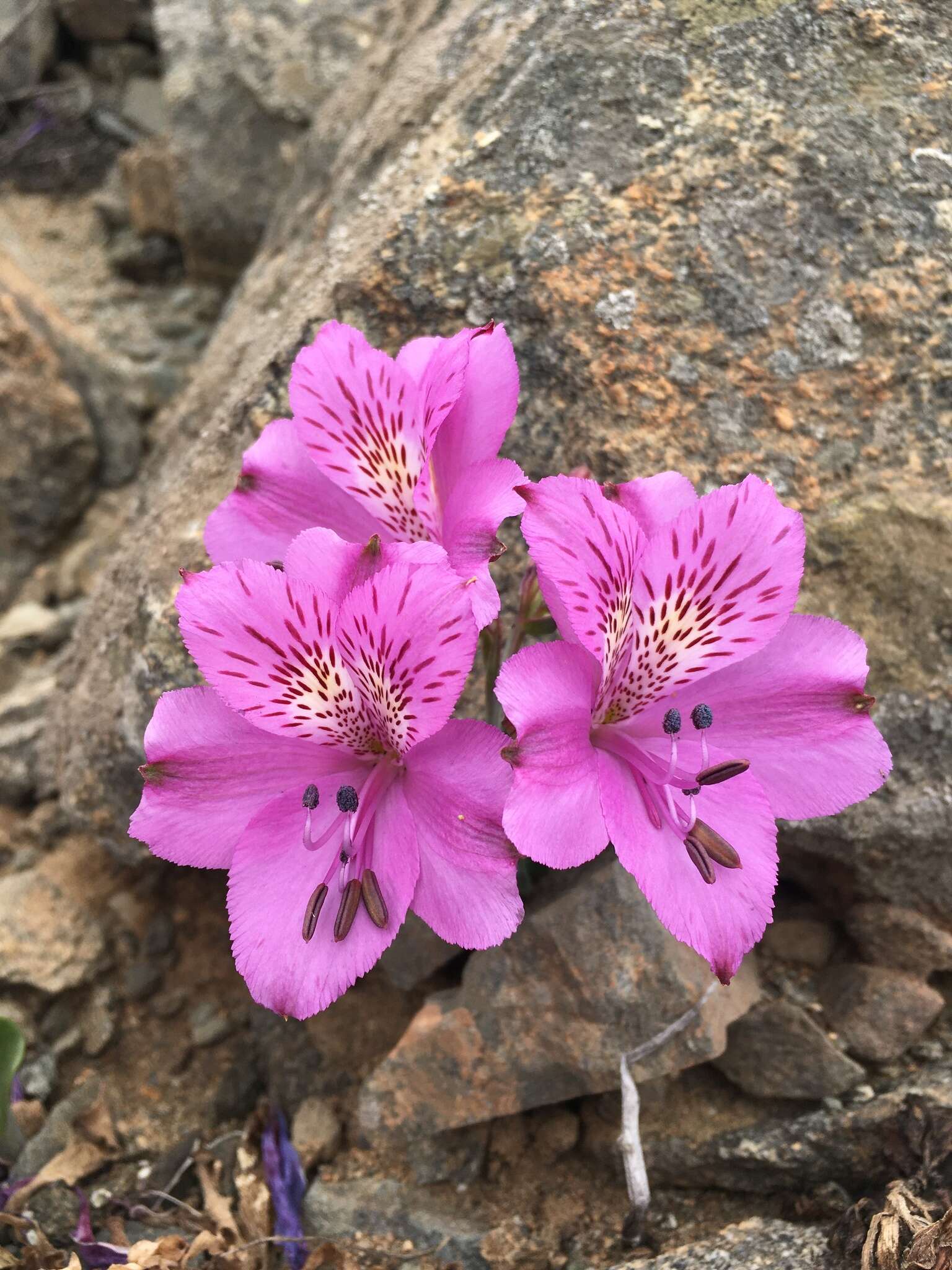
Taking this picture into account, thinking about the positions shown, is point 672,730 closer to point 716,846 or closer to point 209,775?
point 716,846

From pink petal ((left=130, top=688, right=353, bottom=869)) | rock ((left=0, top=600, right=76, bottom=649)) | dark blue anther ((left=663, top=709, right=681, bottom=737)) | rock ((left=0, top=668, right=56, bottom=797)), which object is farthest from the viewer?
rock ((left=0, top=600, right=76, bottom=649))

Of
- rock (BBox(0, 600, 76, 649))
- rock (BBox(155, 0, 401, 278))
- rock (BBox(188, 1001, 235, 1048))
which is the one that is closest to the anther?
rock (BBox(188, 1001, 235, 1048))

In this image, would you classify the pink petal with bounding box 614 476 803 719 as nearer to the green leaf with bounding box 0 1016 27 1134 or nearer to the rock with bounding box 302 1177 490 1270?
the rock with bounding box 302 1177 490 1270

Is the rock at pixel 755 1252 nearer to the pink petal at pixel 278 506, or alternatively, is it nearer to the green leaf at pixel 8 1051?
the green leaf at pixel 8 1051

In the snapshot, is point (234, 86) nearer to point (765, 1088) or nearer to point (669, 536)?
point (669, 536)

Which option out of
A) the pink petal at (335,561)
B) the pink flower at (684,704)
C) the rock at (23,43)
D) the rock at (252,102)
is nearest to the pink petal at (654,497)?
the pink flower at (684,704)

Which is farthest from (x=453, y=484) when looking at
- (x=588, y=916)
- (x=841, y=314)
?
(x=841, y=314)

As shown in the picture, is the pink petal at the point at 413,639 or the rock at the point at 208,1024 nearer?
the pink petal at the point at 413,639

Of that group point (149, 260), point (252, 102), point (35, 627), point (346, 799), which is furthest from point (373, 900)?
point (149, 260)
